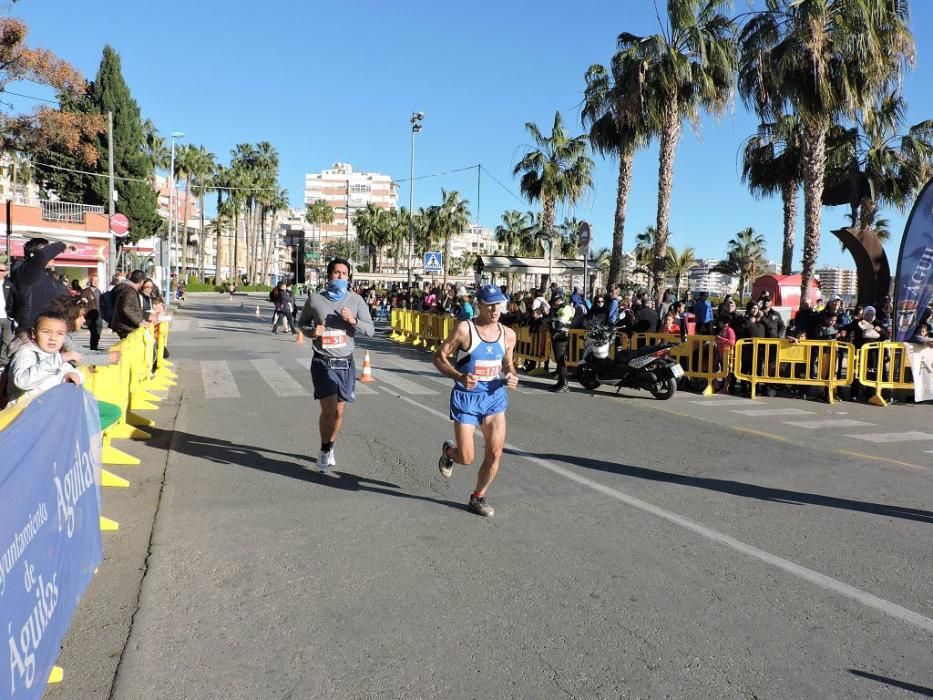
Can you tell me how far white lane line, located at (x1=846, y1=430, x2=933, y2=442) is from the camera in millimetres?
9211

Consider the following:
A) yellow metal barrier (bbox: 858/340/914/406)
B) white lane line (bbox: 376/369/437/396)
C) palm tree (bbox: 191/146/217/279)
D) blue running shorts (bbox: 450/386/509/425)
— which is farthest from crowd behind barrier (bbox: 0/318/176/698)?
palm tree (bbox: 191/146/217/279)

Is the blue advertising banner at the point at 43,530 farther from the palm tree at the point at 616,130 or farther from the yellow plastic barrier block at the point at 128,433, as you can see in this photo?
the palm tree at the point at 616,130

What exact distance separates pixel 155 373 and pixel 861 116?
1829 centimetres

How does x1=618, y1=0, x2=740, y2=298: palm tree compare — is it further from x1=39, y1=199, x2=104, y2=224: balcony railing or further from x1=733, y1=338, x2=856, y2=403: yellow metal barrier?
x1=39, y1=199, x2=104, y2=224: balcony railing

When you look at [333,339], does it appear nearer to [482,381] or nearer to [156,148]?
[482,381]

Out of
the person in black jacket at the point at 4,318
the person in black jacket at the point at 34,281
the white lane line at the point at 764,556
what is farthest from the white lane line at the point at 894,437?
the person in black jacket at the point at 4,318

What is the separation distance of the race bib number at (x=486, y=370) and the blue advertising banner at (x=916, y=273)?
34.9 ft

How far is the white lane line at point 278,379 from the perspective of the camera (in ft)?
39.0

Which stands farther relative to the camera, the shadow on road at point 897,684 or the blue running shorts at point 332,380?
the blue running shorts at point 332,380

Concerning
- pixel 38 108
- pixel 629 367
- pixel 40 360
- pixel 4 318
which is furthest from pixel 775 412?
pixel 38 108

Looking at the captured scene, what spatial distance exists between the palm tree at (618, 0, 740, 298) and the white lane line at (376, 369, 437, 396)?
1202 centimetres

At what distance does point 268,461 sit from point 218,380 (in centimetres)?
650

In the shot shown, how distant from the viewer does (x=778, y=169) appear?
92.7ft

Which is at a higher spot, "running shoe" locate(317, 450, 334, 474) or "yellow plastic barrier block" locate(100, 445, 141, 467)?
"running shoe" locate(317, 450, 334, 474)
